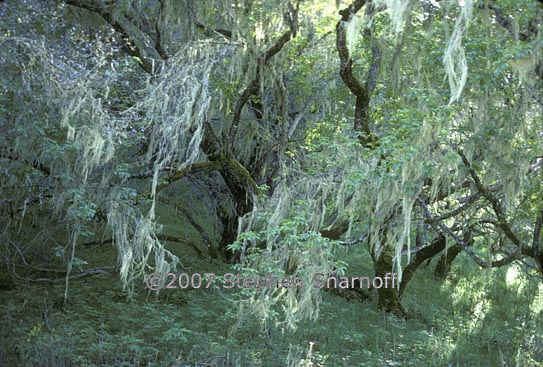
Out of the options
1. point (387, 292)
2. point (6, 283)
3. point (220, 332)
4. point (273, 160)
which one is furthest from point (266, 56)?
point (6, 283)

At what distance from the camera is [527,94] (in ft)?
22.4

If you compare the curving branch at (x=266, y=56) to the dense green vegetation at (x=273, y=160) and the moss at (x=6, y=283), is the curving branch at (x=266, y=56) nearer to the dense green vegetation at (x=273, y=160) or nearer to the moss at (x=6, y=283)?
the dense green vegetation at (x=273, y=160)

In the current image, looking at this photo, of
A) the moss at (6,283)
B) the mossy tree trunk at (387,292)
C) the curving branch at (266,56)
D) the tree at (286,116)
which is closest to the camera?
the tree at (286,116)

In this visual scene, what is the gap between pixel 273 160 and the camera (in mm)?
11016

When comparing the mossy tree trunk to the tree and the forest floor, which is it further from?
the forest floor

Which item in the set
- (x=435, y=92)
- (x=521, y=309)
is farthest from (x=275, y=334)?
(x=521, y=309)

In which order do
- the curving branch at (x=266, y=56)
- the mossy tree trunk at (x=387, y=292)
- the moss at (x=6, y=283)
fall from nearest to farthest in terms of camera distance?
the curving branch at (x=266, y=56)
the moss at (x=6, y=283)
the mossy tree trunk at (x=387, y=292)

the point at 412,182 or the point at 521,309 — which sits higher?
the point at 412,182

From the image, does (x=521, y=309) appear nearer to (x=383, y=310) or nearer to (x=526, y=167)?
(x=383, y=310)

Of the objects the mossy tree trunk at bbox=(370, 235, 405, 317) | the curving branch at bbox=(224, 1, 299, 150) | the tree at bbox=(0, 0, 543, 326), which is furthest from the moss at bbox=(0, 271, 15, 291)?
the mossy tree trunk at bbox=(370, 235, 405, 317)

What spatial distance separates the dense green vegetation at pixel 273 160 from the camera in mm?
6695

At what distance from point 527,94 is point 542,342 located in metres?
4.14

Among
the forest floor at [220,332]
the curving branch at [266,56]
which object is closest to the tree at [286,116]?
the curving branch at [266,56]

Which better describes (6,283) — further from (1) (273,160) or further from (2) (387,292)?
(2) (387,292)
